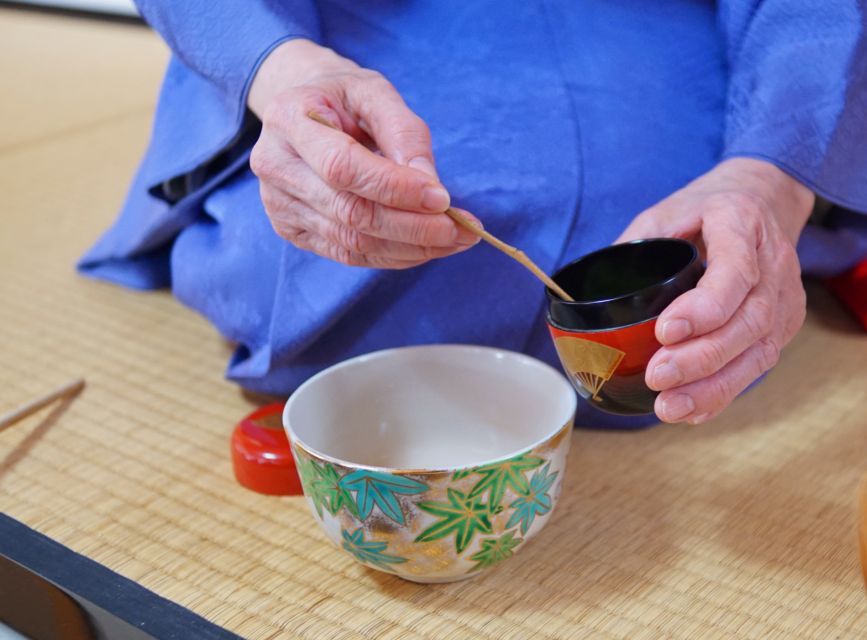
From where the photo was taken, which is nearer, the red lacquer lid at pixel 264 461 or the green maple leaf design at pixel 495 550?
the green maple leaf design at pixel 495 550

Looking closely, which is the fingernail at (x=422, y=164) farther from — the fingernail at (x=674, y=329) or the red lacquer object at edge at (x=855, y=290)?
the red lacquer object at edge at (x=855, y=290)

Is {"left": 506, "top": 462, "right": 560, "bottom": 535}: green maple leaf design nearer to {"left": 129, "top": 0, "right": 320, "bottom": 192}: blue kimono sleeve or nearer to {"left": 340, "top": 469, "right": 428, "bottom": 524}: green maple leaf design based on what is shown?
Result: {"left": 340, "top": 469, "right": 428, "bottom": 524}: green maple leaf design

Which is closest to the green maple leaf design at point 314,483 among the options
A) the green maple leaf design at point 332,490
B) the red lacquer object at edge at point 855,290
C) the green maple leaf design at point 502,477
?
the green maple leaf design at point 332,490

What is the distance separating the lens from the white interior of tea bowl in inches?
35.0

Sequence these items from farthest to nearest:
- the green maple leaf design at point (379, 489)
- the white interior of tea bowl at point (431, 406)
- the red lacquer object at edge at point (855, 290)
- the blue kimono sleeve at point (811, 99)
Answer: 1. the red lacquer object at edge at point (855, 290)
2. the blue kimono sleeve at point (811, 99)
3. the white interior of tea bowl at point (431, 406)
4. the green maple leaf design at point (379, 489)

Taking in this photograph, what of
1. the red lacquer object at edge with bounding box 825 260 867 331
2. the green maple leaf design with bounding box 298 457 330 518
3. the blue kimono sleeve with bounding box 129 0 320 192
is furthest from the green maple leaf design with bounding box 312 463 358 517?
the red lacquer object at edge with bounding box 825 260 867 331

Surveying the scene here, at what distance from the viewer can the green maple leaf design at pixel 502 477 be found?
73 centimetres

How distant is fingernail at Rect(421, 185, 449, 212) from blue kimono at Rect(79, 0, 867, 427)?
245 mm

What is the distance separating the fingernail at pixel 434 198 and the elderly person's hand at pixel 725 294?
0.57ft

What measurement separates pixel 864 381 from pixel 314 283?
580 mm

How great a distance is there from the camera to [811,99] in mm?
1001

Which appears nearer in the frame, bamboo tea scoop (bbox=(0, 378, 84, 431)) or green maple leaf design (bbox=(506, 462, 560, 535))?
green maple leaf design (bbox=(506, 462, 560, 535))

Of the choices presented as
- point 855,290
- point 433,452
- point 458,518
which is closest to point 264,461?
point 433,452

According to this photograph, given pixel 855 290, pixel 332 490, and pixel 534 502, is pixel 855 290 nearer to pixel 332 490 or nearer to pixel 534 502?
pixel 534 502
